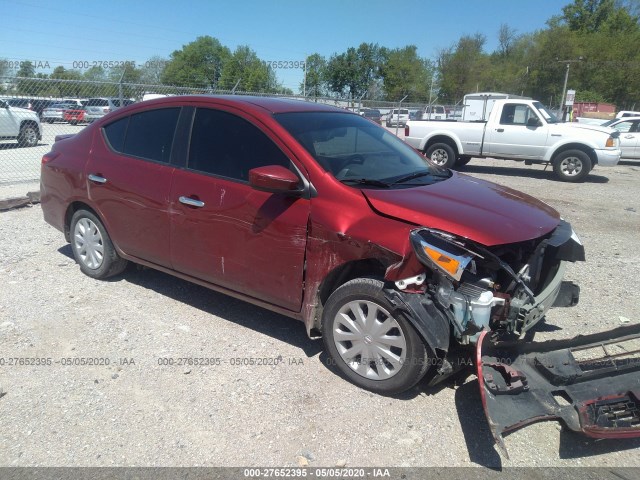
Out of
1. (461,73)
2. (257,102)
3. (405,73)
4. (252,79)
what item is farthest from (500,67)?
(257,102)

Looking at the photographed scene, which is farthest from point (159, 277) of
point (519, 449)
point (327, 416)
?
point (519, 449)

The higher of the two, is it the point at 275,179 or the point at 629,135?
the point at 629,135

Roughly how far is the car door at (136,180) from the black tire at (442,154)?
34.0 ft

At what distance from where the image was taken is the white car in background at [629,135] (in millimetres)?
16297

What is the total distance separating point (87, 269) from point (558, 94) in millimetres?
58871

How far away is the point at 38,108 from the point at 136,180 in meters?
12.7

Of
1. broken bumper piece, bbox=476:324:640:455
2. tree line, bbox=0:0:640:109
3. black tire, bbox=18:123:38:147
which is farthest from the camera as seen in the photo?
tree line, bbox=0:0:640:109

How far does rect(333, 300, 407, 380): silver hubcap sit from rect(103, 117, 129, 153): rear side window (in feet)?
8.68

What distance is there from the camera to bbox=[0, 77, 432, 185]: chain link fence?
1142cm

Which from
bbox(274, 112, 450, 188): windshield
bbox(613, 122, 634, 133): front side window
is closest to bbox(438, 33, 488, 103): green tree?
bbox(613, 122, 634, 133): front side window

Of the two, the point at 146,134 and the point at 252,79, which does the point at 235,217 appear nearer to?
the point at 146,134

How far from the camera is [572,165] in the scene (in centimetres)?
1257

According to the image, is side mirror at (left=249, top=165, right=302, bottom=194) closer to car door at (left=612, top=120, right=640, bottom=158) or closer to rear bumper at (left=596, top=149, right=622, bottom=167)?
rear bumper at (left=596, top=149, right=622, bottom=167)

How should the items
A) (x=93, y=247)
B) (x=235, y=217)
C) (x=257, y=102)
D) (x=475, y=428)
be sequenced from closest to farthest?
(x=475, y=428)
(x=235, y=217)
(x=257, y=102)
(x=93, y=247)
